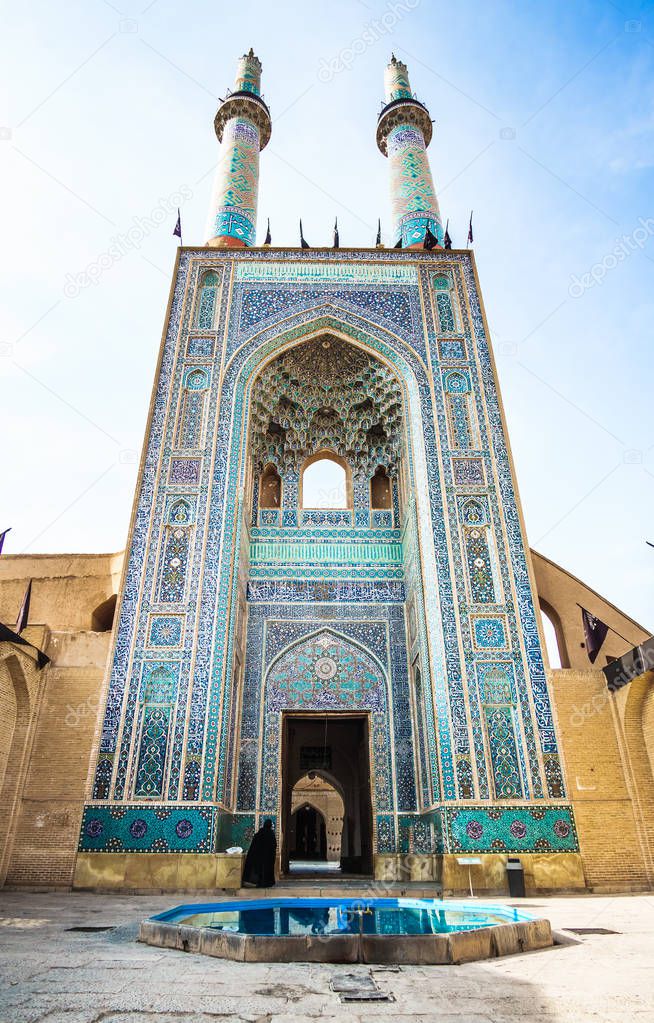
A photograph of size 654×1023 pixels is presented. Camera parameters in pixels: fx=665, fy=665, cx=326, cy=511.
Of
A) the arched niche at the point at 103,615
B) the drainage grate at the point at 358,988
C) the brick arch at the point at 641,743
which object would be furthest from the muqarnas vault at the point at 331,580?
the drainage grate at the point at 358,988

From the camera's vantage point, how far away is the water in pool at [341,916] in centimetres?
324

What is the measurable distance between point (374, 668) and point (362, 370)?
4.37 meters

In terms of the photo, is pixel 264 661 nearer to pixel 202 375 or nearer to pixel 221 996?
pixel 202 375

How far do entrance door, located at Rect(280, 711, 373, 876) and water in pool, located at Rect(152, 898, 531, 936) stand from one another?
321 cm

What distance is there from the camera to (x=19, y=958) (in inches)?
109

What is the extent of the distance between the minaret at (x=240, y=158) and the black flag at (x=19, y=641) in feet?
22.0

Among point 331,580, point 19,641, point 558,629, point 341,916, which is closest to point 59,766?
point 19,641

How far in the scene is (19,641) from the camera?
21.3ft

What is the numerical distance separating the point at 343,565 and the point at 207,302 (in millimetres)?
4429

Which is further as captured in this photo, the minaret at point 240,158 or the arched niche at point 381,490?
the minaret at point 240,158

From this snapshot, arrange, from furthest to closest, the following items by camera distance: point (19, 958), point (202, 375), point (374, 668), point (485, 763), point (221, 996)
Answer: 1. point (202, 375)
2. point (374, 668)
3. point (485, 763)
4. point (19, 958)
5. point (221, 996)

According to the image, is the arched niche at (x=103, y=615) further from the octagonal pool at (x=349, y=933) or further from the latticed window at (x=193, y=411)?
the octagonal pool at (x=349, y=933)

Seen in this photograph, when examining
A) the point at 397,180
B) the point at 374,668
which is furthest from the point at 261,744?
the point at 397,180

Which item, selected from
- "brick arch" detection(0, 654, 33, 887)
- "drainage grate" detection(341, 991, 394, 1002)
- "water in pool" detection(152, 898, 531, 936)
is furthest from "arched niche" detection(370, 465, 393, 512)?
"drainage grate" detection(341, 991, 394, 1002)
